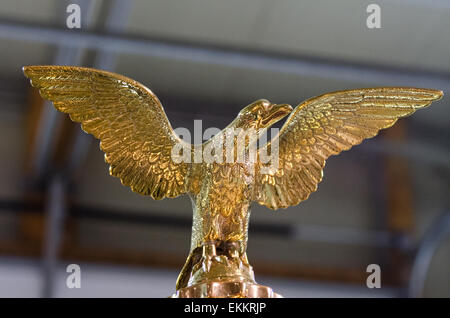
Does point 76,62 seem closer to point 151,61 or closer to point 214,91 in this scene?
point 151,61

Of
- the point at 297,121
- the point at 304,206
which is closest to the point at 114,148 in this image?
the point at 297,121

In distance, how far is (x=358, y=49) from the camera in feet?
13.6

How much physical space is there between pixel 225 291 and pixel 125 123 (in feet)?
1.62

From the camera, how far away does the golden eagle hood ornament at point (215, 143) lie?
5.59 ft

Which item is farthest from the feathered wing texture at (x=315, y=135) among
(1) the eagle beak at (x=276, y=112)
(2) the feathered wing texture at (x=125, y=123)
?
(2) the feathered wing texture at (x=125, y=123)

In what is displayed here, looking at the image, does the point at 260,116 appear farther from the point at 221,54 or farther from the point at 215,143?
the point at 221,54

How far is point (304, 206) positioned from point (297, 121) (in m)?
3.17

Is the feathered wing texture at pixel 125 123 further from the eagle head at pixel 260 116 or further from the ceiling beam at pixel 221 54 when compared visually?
the ceiling beam at pixel 221 54

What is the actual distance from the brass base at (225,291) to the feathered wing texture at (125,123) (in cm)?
32

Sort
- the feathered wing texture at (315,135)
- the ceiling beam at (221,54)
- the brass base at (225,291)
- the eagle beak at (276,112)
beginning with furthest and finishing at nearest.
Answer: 1. the ceiling beam at (221,54)
2. the feathered wing texture at (315,135)
3. the eagle beak at (276,112)
4. the brass base at (225,291)

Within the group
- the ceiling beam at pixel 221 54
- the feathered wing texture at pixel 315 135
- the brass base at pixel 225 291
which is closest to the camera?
the brass base at pixel 225 291

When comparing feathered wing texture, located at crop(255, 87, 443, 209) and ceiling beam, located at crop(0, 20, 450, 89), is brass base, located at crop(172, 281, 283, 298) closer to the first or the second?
feathered wing texture, located at crop(255, 87, 443, 209)

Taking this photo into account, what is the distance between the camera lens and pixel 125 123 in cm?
179

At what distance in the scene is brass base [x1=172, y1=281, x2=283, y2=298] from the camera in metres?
1.54
